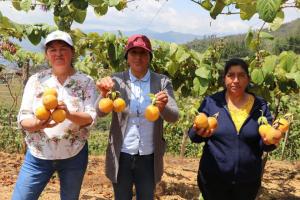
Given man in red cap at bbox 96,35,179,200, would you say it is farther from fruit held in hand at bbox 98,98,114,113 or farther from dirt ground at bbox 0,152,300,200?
dirt ground at bbox 0,152,300,200

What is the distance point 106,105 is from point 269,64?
1.55 meters

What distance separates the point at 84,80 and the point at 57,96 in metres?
0.18

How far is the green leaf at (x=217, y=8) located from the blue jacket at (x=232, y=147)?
51 centimetres

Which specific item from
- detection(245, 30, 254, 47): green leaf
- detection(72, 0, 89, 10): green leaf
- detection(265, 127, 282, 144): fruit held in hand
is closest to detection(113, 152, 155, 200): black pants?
detection(265, 127, 282, 144): fruit held in hand

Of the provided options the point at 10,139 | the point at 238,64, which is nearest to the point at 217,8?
the point at 238,64

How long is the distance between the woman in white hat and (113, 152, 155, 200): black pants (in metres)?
0.25

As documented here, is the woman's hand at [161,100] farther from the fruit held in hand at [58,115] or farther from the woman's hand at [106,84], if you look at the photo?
the fruit held in hand at [58,115]

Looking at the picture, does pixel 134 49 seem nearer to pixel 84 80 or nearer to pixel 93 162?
pixel 84 80

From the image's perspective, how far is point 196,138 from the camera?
256 centimetres

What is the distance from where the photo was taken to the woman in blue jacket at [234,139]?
246 cm

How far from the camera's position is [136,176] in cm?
253

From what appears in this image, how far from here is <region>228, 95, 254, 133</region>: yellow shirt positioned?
2.47 meters

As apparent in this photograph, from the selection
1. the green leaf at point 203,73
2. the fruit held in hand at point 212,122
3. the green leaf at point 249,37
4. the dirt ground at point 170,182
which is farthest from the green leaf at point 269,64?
the dirt ground at point 170,182

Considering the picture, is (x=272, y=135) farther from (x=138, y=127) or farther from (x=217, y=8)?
(x=217, y=8)
